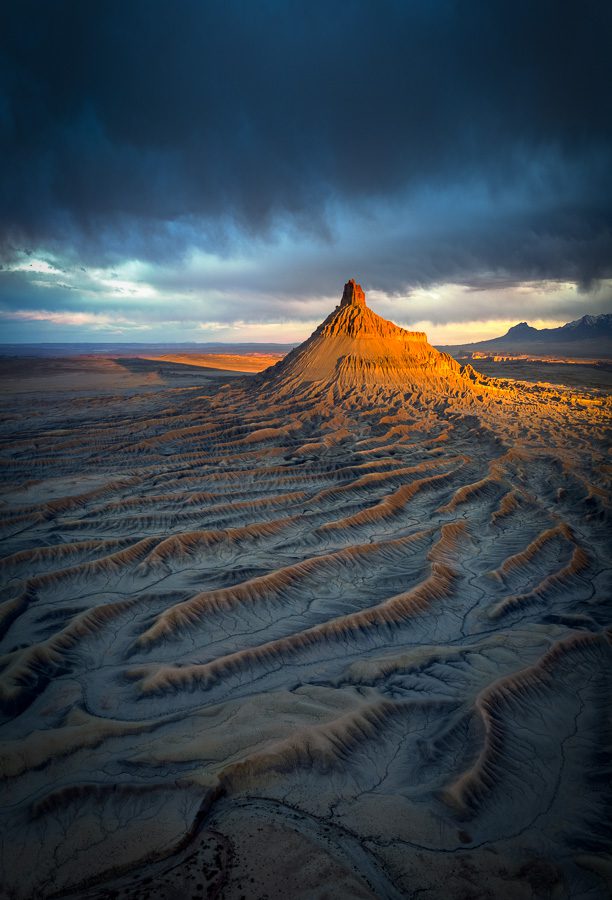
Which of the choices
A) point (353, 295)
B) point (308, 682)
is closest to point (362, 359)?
point (353, 295)

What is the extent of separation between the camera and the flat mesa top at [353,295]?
4288 cm

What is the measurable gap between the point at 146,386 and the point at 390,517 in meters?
53.3

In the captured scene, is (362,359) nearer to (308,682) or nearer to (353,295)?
(353,295)

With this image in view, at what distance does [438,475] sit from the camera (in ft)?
63.0

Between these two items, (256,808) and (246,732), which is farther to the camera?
(246,732)

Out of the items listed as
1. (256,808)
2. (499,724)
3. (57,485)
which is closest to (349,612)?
(499,724)

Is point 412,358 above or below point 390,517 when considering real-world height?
above

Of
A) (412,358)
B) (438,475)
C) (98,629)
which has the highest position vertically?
(412,358)

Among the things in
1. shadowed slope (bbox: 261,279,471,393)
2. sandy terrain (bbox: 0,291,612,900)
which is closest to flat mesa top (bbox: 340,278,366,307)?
shadowed slope (bbox: 261,279,471,393)

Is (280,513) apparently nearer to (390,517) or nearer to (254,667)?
(390,517)

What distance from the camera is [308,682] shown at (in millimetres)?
7574

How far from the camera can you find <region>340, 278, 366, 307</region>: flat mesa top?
42875mm

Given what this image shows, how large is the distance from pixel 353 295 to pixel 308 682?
40485 millimetres

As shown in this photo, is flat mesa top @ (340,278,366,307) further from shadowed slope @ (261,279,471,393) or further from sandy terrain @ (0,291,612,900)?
sandy terrain @ (0,291,612,900)
